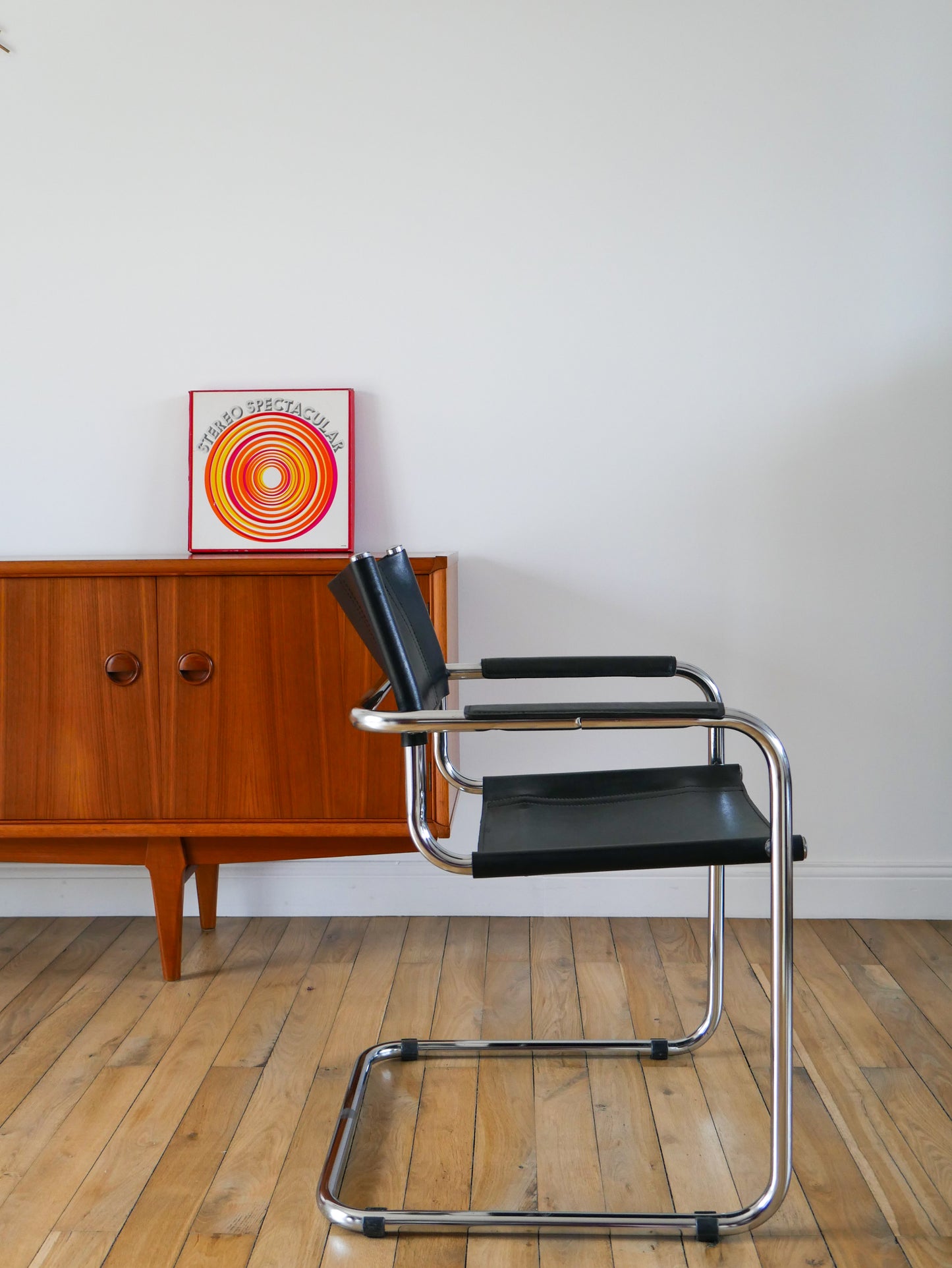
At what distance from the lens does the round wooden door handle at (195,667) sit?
204 cm

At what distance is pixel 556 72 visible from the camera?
2.34 meters

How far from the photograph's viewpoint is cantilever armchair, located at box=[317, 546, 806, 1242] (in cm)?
126

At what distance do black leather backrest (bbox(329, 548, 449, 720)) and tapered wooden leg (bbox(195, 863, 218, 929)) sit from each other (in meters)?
1.01

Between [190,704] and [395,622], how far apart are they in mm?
866

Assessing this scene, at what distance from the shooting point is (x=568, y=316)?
2.38 meters

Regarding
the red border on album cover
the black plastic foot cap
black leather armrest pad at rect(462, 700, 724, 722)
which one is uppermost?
the red border on album cover

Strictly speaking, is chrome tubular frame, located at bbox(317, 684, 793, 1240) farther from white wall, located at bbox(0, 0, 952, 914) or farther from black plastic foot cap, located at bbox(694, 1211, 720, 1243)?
white wall, located at bbox(0, 0, 952, 914)

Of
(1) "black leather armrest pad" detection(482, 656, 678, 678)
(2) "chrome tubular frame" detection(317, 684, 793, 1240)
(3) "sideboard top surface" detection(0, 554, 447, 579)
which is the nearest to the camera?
(2) "chrome tubular frame" detection(317, 684, 793, 1240)

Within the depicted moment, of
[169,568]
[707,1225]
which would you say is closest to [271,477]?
[169,568]

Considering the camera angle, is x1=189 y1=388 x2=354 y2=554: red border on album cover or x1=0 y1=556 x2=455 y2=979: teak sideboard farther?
x1=189 y1=388 x2=354 y2=554: red border on album cover

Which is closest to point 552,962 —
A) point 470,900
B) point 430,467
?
point 470,900

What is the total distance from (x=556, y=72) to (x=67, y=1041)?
2.24 metres

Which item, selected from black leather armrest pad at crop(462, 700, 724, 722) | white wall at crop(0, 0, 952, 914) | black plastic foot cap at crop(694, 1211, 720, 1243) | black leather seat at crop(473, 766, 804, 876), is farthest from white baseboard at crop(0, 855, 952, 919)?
black leather armrest pad at crop(462, 700, 724, 722)

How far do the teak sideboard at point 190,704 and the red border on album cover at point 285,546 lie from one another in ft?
0.97
